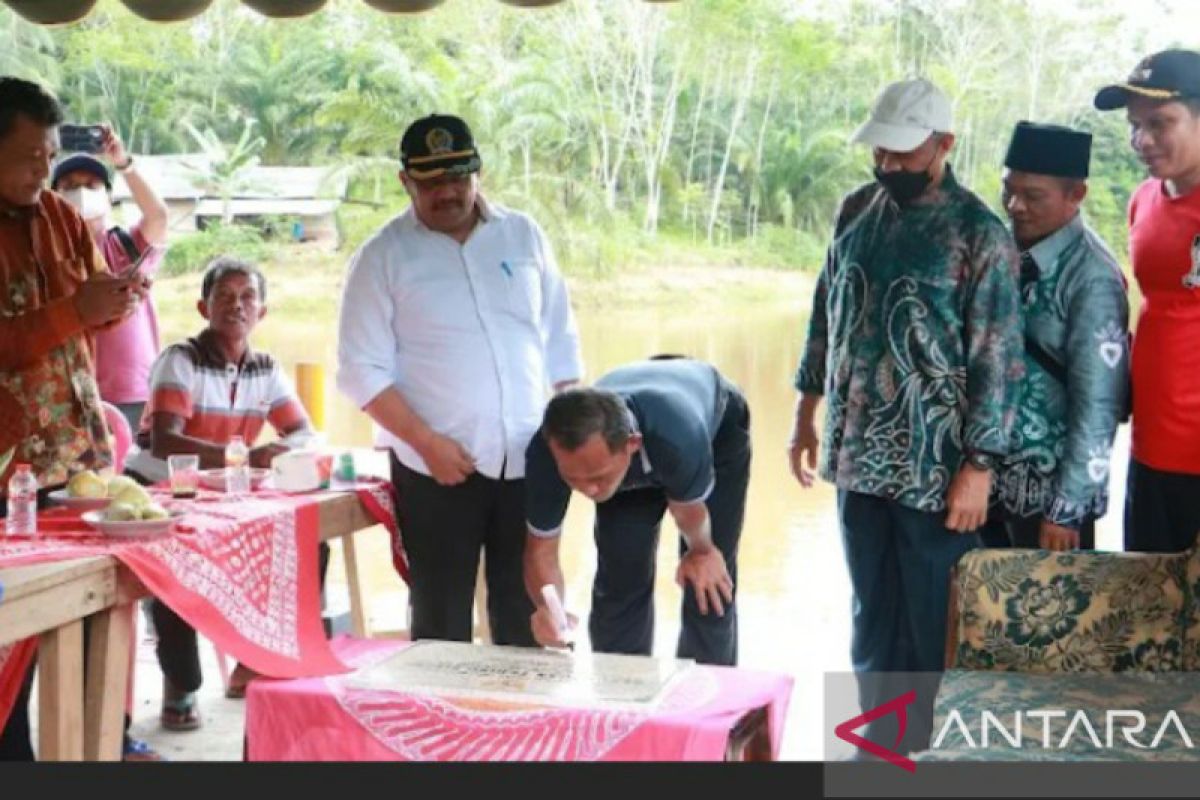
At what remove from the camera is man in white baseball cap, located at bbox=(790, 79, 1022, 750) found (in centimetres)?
294

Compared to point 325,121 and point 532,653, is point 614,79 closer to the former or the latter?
point 325,121

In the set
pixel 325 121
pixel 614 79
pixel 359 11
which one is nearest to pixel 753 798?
pixel 614 79

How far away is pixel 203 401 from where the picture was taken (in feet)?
12.2

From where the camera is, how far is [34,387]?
3020mm

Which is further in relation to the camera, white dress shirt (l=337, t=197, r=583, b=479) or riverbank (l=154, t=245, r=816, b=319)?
riverbank (l=154, t=245, r=816, b=319)

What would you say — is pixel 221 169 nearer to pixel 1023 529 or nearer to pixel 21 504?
pixel 21 504

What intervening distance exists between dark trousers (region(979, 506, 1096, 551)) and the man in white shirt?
37.0 inches

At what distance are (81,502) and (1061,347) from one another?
6.10 feet

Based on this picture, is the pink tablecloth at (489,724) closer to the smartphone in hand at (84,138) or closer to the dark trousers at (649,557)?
the dark trousers at (649,557)

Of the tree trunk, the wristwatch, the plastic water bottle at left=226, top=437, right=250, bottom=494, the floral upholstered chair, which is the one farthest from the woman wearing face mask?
the tree trunk

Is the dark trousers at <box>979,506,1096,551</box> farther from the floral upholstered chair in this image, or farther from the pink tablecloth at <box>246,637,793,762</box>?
the pink tablecloth at <box>246,637,793,762</box>

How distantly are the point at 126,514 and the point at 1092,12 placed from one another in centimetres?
457

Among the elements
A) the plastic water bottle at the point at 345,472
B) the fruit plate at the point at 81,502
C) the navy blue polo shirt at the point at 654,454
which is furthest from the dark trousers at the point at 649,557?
the fruit plate at the point at 81,502

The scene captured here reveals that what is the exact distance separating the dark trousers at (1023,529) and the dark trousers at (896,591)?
90mm
